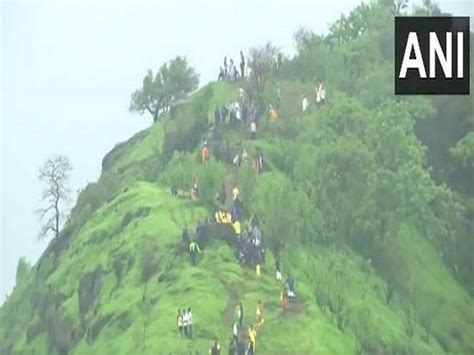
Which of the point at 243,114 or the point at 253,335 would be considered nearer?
the point at 253,335

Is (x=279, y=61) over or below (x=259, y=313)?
over

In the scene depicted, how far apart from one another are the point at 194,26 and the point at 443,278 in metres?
1.27

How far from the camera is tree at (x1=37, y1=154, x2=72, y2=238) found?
351 cm

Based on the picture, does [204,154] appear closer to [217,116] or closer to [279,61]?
[217,116]

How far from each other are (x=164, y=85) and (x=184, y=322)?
2.80ft

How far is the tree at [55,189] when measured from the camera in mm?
3508

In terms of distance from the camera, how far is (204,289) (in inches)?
135

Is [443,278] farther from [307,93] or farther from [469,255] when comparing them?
[307,93]

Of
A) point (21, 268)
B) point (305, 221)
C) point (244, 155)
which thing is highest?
point (244, 155)

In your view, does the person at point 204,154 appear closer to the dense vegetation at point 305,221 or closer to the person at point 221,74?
the dense vegetation at point 305,221

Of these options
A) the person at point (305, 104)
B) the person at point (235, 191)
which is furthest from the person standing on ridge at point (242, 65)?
the person at point (235, 191)

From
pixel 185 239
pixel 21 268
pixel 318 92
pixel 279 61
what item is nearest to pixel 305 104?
pixel 318 92

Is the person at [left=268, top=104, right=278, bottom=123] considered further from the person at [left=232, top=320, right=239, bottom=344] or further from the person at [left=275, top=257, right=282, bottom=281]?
the person at [left=232, top=320, right=239, bottom=344]

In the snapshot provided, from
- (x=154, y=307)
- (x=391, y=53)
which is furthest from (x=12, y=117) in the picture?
(x=391, y=53)
